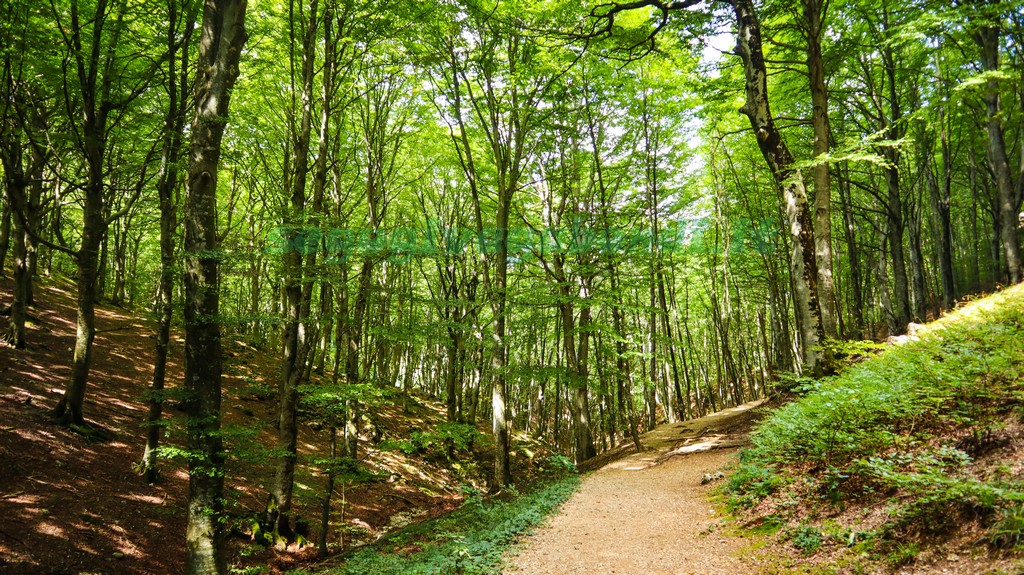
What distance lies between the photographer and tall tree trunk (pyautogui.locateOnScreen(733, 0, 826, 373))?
670cm

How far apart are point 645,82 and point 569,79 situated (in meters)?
2.64

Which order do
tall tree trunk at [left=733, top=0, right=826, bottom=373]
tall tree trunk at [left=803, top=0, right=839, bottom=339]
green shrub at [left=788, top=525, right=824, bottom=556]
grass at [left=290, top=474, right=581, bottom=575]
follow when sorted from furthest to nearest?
tall tree trunk at [left=803, top=0, right=839, bottom=339] → tall tree trunk at [left=733, top=0, right=826, bottom=373] → grass at [left=290, top=474, right=581, bottom=575] → green shrub at [left=788, top=525, right=824, bottom=556]

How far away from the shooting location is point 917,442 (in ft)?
12.3

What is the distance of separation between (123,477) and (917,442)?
11375 mm

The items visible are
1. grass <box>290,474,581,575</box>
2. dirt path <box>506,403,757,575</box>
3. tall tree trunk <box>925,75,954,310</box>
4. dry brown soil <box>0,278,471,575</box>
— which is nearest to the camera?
dirt path <box>506,403,757,575</box>

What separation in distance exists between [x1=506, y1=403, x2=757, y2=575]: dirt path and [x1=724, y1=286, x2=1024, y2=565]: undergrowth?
2.61ft

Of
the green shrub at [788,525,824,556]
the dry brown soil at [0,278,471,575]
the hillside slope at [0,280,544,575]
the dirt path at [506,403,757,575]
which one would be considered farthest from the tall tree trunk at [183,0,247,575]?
the green shrub at [788,525,824,556]

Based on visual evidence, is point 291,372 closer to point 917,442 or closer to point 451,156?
point 917,442

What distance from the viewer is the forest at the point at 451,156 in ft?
22.4

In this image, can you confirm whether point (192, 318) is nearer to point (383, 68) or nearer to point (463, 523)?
point (463, 523)

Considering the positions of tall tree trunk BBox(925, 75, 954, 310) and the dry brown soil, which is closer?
the dry brown soil

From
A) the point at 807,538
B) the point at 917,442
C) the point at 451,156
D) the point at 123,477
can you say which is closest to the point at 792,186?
the point at 917,442

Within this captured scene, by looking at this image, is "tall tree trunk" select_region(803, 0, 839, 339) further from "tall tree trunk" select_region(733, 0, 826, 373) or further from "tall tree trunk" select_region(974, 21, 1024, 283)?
"tall tree trunk" select_region(974, 21, 1024, 283)

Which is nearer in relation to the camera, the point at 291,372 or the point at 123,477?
the point at 123,477
